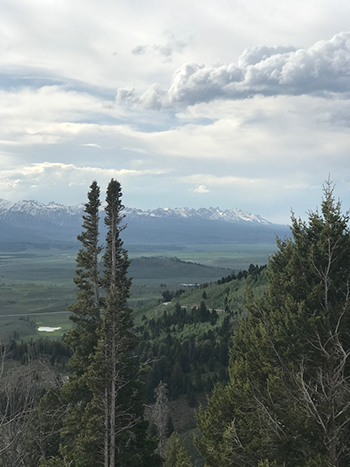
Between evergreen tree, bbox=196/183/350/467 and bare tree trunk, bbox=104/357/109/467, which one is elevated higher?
evergreen tree, bbox=196/183/350/467

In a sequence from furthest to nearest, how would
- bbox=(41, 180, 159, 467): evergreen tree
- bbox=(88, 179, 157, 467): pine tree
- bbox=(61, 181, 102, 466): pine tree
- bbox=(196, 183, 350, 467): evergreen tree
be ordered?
bbox=(61, 181, 102, 466): pine tree
bbox=(88, 179, 157, 467): pine tree
bbox=(41, 180, 159, 467): evergreen tree
bbox=(196, 183, 350, 467): evergreen tree

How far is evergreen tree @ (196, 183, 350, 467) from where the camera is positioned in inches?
611

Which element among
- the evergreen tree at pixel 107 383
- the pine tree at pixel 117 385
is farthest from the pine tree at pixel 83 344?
the pine tree at pixel 117 385

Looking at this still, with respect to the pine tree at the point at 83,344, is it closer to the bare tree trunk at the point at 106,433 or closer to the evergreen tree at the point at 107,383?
the evergreen tree at the point at 107,383

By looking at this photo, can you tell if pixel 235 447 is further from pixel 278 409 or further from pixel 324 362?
pixel 324 362

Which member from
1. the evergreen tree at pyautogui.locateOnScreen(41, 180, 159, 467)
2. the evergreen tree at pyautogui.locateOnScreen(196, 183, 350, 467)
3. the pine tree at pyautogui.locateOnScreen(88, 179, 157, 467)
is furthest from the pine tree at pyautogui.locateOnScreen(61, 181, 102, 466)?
the evergreen tree at pyautogui.locateOnScreen(196, 183, 350, 467)

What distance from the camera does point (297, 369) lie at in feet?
58.1

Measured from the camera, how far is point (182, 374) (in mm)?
97000

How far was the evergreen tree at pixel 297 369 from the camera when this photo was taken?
15.5 meters

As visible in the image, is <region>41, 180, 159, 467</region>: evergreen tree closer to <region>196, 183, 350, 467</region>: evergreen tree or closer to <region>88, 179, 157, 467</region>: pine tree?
<region>88, 179, 157, 467</region>: pine tree

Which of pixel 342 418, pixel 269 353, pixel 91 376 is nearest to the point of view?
pixel 342 418

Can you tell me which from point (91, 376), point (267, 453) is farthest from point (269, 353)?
point (91, 376)

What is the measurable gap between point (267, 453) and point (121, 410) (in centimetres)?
1156

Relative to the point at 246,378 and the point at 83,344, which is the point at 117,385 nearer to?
the point at 83,344
